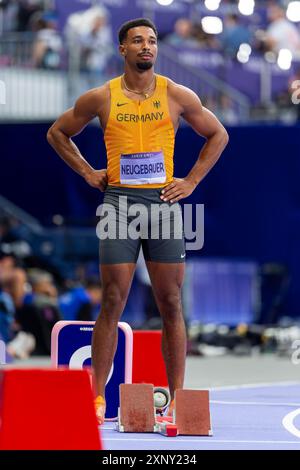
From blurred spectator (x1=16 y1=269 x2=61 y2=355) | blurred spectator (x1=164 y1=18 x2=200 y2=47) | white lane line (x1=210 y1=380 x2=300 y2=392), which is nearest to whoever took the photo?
white lane line (x1=210 y1=380 x2=300 y2=392)

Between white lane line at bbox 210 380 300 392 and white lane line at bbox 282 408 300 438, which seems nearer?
white lane line at bbox 282 408 300 438

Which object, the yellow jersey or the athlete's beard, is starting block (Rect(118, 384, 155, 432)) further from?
the athlete's beard

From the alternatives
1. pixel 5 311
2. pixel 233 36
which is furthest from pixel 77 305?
pixel 233 36

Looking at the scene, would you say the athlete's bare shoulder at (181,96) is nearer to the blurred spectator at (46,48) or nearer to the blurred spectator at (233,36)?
the blurred spectator at (46,48)

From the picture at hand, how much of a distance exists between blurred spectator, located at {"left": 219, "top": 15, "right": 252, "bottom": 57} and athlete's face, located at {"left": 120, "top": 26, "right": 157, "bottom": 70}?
1152cm

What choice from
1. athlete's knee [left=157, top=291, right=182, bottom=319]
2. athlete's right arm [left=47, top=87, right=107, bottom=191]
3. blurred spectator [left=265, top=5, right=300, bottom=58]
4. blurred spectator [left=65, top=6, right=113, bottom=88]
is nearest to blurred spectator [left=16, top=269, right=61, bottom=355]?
blurred spectator [left=65, top=6, right=113, bottom=88]

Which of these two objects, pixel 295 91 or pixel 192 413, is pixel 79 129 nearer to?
pixel 192 413

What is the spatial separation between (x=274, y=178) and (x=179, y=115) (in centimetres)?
888

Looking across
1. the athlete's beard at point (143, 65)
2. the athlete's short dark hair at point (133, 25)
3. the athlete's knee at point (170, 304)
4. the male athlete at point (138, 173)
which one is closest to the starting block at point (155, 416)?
the male athlete at point (138, 173)

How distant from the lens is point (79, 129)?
707 centimetres

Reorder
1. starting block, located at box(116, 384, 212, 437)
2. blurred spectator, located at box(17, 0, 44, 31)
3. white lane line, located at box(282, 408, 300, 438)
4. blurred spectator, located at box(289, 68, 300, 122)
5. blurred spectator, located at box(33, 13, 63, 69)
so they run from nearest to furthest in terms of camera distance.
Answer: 1. starting block, located at box(116, 384, 212, 437)
2. white lane line, located at box(282, 408, 300, 438)
3. blurred spectator, located at box(289, 68, 300, 122)
4. blurred spectator, located at box(33, 13, 63, 69)
5. blurred spectator, located at box(17, 0, 44, 31)

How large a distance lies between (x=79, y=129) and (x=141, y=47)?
607 millimetres

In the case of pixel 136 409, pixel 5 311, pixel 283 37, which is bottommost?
pixel 5 311

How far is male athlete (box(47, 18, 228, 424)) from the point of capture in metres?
6.84
